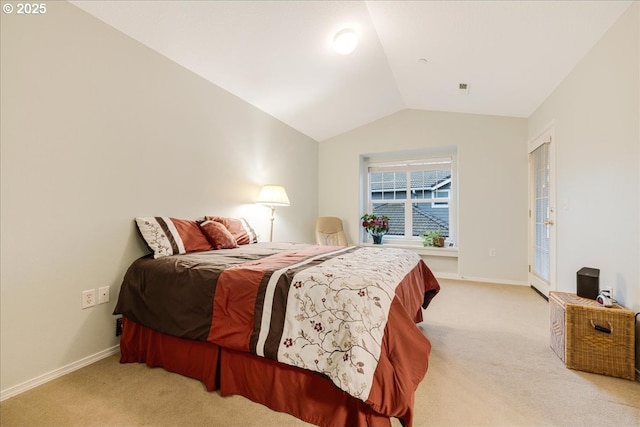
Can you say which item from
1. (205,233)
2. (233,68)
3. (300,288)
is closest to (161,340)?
(205,233)

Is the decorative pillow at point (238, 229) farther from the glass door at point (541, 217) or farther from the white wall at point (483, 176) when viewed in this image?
the glass door at point (541, 217)

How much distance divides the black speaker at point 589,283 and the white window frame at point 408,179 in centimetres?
250

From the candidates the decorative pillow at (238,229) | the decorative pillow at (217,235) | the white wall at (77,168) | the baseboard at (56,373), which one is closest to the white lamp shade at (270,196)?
the decorative pillow at (238,229)

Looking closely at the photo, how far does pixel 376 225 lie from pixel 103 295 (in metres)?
3.78

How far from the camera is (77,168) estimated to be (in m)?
1.85

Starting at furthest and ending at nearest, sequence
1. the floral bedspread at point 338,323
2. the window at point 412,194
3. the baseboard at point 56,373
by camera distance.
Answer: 1. the window at point 412,194
2. the baseboard at point 56,373
3. the floral bedspread at point 338,323

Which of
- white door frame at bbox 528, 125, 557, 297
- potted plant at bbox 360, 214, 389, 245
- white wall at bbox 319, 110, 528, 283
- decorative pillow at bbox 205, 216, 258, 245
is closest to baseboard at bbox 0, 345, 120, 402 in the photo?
decorative pillow at bbox 205, 216, 258, 245

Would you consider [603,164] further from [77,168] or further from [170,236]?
[77,168]

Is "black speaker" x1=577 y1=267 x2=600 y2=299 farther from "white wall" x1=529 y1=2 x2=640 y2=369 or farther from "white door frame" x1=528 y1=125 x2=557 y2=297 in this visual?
"white door frame" x1=528 y1=125 x2=557 y2=297

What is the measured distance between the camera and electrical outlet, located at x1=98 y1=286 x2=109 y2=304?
196 cm

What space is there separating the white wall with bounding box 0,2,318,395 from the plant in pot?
3.46 meters

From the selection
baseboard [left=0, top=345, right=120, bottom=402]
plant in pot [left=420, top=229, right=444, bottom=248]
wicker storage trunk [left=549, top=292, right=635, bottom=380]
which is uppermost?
plant in pot [left=420, top=229, right=444, bottom=248]

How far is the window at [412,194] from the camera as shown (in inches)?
185

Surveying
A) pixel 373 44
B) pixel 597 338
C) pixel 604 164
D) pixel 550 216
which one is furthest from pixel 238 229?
pixel 550 216
